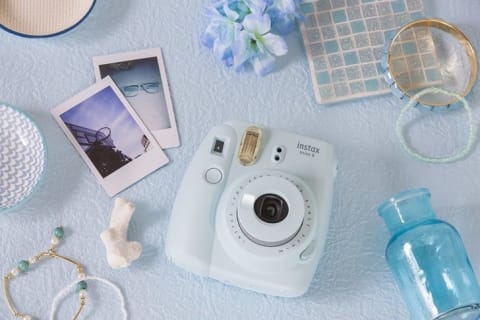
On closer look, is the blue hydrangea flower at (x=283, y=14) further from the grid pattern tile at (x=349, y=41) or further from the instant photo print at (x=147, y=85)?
the instant photo print at (x=147, y=85)

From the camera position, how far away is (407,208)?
0.67m

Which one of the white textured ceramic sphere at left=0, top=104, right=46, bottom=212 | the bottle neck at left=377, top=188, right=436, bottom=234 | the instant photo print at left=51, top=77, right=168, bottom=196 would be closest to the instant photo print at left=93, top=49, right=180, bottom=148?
the instant photo print at left=51, top=77, right=168, bottom=196

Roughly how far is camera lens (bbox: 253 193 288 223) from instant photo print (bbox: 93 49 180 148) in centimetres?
18

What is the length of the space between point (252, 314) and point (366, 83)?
0.33 metres

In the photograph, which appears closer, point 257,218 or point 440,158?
point 257,218

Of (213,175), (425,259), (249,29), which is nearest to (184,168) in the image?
(213,175)

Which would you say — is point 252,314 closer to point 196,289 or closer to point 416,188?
point 196,289

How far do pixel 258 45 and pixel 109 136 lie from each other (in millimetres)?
221

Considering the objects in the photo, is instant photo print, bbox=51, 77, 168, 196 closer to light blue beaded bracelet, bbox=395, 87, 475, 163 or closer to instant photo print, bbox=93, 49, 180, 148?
instant photo print, bbox=93, 49, 180, 148

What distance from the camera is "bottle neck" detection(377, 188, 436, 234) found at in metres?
0.66

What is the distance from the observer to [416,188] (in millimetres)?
708

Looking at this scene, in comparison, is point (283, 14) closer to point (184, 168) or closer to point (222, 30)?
point (222, 30)

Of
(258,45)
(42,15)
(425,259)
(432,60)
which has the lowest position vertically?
(425,259)

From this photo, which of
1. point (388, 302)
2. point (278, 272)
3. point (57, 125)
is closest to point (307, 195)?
point (278, 272)
